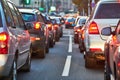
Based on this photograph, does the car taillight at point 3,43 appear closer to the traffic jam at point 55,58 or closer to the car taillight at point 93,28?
the traffic jam at point 55,58

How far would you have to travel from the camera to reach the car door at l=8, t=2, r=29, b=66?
1001cm

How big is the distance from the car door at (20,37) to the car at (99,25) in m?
1.79

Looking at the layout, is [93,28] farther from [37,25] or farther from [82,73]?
A: [37,25]

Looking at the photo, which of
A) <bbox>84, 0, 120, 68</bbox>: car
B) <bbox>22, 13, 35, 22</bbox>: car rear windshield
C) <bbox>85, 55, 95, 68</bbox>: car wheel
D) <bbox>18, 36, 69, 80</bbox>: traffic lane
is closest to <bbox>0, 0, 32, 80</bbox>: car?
<bbox>18, 36, 69, 80</bbox>: traffic lane

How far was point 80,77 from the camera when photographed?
11.5 m

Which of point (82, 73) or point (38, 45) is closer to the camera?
point (82, 73)

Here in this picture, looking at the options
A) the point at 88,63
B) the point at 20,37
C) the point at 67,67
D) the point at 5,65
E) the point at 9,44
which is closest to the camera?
the point at 5,65

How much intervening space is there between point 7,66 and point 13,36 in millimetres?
874

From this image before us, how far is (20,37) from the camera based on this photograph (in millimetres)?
10258

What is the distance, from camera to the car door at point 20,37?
10.0 metres

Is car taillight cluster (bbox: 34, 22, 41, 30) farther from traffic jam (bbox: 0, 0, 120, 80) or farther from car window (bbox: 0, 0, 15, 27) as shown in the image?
car window (bbox: 0, 0, 15, 27)

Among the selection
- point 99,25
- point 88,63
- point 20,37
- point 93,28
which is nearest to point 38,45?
point 88,63

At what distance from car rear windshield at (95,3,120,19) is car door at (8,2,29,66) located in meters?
2.22

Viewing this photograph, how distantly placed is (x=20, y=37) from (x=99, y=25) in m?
2.68
